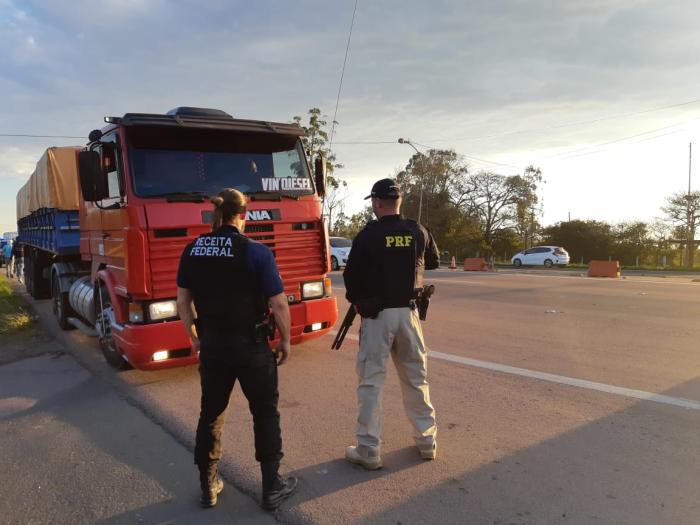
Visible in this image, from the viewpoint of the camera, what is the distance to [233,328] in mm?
3027

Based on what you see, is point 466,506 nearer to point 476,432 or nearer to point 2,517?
point 476,432

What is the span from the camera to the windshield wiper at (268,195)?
18.1 feet

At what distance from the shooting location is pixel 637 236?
41094 mm

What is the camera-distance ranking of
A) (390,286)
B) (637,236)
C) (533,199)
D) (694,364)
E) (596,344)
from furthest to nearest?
(533,199) < (637,236) < (596,344) < (694,364) < (390,286)

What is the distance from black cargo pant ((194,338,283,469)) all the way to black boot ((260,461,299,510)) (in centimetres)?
5

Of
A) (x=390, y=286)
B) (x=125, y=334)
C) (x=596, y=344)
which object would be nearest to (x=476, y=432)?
(x=390, y=286)

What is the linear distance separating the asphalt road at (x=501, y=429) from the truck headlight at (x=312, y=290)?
33.9 inches

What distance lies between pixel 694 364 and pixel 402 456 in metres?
4.39

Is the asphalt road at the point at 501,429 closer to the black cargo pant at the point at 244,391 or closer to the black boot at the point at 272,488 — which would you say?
the black boot at the point at 272,488

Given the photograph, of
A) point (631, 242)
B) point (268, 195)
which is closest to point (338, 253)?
point (268, 195)

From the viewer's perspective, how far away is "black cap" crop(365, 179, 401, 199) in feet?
11.6

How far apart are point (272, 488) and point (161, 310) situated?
2501 mm

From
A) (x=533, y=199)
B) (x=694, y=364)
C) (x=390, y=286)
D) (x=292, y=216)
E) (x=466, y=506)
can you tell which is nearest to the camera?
(x=466, y=506)

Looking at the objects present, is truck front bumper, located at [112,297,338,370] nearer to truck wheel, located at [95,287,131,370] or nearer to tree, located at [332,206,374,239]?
truck wheel, located at [95,287,131,370]
